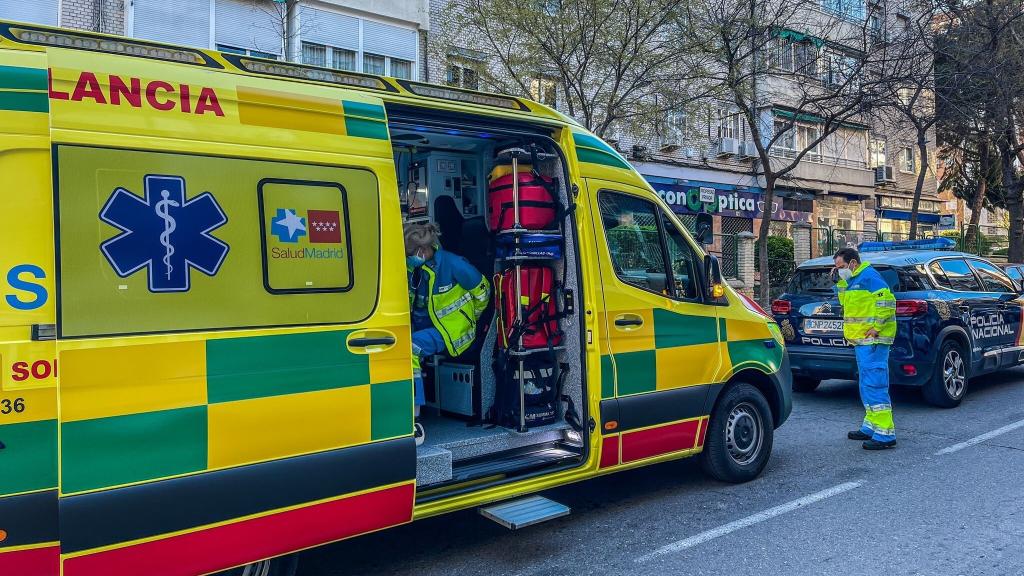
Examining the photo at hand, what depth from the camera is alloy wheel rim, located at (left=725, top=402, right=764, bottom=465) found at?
5.13 m

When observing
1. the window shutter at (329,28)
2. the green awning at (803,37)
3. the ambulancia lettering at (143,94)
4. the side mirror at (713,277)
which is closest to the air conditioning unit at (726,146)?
the green awning at (803,37)

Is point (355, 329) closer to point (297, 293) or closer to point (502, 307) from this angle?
point (297, 293)

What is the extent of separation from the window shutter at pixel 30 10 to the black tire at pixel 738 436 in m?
12.2

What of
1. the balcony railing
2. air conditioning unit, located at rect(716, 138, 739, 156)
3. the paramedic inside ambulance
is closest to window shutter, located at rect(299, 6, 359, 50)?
the paramedic inside ambulance

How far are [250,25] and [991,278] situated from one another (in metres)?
12.8

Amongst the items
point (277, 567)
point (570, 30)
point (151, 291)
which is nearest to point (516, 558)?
point (277, 567)

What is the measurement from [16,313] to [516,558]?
103 inches

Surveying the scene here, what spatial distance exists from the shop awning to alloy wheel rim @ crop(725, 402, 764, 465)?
27.5 meters

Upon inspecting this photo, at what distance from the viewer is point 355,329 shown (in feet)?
10.9

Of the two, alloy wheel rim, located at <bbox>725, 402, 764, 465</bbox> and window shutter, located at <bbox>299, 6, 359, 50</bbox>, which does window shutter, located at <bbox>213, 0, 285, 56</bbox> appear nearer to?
window shutter, located at <bbox>299, 6, 359, 50</bbox>

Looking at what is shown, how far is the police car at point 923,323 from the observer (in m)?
7.45

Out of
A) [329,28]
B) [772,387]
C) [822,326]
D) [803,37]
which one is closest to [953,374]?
[822,326]

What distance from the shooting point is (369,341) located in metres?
3.37

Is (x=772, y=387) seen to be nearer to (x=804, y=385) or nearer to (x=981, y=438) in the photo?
(x=981, y=438)
